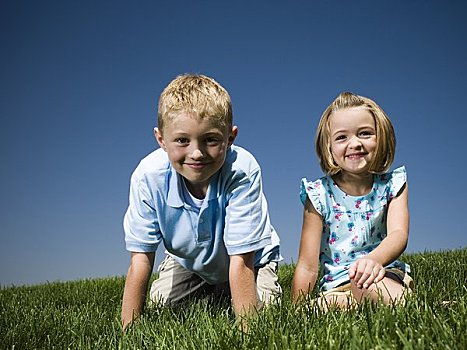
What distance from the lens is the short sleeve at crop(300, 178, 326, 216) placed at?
→ 432 centimetres

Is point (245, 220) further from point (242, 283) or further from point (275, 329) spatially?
point (275, 329)

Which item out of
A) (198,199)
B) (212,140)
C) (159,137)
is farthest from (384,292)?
(159,137)

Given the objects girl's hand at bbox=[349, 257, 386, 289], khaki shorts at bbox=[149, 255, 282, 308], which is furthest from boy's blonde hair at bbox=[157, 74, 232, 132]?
khaki shorts at bbox=[149, 255, 282, 308]

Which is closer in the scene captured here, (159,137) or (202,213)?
(159,137)

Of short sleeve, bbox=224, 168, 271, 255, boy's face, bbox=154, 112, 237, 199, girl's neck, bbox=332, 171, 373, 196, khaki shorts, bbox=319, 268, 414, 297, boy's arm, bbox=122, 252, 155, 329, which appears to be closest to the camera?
boy's face, bbox=154, 112, 237, 199

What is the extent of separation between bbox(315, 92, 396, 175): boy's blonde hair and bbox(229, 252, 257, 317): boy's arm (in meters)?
1.02

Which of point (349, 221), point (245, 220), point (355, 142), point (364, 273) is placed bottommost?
point (364, 273)

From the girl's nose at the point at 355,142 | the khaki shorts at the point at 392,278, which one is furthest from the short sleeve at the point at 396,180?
the khaki shorts at the point at 392,278

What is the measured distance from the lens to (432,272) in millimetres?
5656

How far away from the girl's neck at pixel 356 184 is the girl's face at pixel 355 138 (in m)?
0.15

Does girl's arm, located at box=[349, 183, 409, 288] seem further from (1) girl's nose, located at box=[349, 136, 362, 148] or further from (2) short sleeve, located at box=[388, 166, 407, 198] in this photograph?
(1) girl's nose, located at box=[349, 136, 362, 148]

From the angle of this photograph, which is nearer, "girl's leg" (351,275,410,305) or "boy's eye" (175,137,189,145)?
"boy's eye" (175,137,189,145)

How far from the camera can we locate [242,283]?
3.81 metres

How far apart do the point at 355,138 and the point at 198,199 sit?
1254mm
